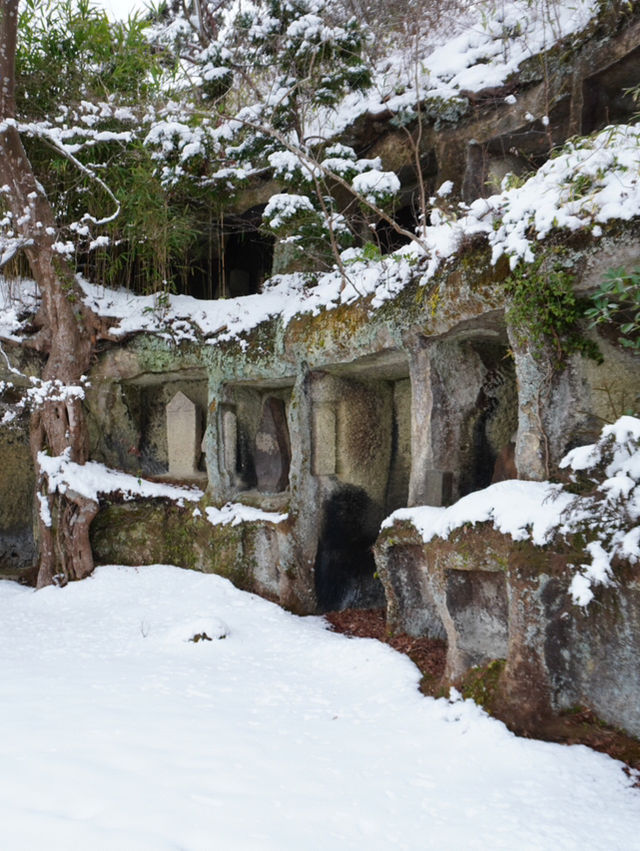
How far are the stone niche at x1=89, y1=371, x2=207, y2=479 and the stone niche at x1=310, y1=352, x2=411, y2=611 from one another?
1.89 meters

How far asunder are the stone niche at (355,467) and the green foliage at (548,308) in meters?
2.19

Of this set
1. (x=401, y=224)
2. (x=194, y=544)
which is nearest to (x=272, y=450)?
(x=194, y=544)

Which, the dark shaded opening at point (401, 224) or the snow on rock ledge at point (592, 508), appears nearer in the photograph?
the snow on rock ledge at point (592, 508)

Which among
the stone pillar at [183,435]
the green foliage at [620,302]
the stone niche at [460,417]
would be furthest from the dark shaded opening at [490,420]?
the stone pillar at [183,435]

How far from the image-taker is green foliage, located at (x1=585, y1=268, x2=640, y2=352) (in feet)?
11.3

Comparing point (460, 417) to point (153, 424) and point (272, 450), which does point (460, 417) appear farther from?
point (153, 424)

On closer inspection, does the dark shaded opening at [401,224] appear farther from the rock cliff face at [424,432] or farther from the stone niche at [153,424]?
the stone niche at [153,424]

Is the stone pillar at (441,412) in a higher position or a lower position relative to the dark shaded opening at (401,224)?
lower

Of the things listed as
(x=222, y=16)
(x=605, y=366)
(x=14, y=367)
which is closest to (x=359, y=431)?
(x=605, y=366)

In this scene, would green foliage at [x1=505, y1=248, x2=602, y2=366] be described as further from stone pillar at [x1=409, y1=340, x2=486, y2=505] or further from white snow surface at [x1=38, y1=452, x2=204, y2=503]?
white snow surface at [x1=38, y1=452, x2=204, y2=503]

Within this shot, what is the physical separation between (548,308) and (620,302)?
396 millimetres

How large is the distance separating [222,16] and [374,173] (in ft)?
13.6

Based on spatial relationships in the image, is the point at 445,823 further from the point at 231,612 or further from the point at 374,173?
the point at 374,173

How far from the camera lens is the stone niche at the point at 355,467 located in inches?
259
